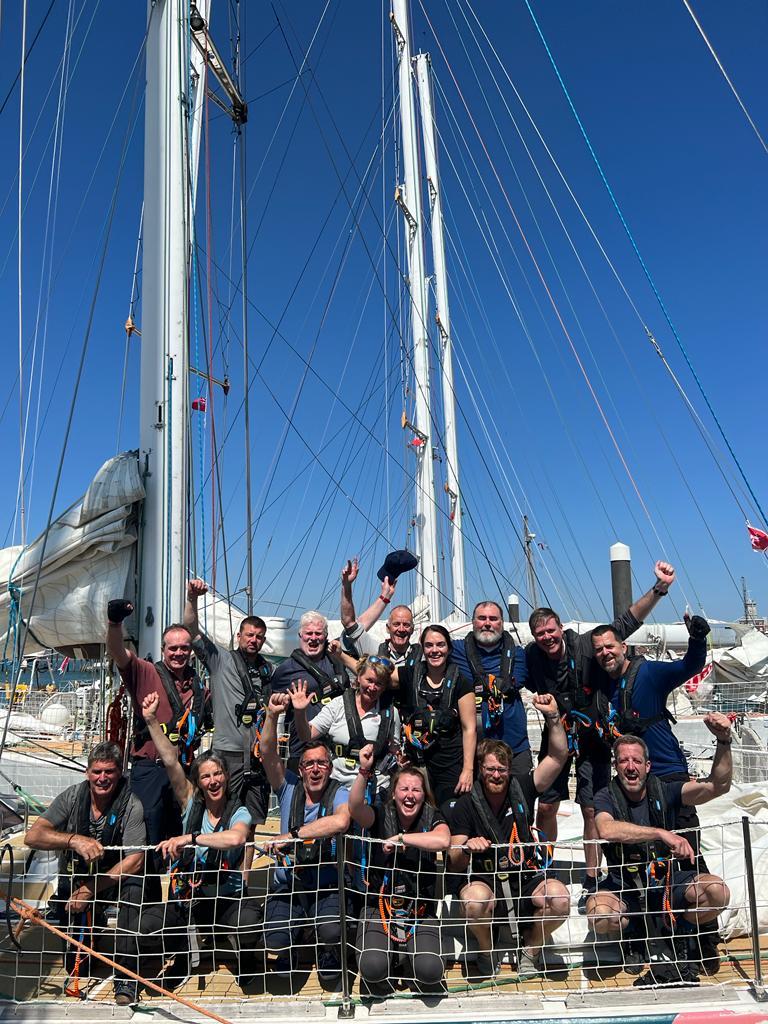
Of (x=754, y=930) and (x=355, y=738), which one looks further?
(x=355, y=738)

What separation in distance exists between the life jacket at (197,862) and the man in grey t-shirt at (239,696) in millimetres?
555

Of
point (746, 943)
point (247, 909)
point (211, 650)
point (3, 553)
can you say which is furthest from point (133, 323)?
point (746, 943)

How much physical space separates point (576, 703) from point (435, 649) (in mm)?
1038

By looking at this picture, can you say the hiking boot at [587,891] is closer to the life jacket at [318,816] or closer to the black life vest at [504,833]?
the black life vest at [504,833]

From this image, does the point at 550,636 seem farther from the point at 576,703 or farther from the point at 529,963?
the point at 529,963

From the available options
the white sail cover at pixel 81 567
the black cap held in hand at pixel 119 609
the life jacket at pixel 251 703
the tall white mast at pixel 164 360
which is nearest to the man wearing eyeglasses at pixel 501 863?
the life jacket at pixel 251 703

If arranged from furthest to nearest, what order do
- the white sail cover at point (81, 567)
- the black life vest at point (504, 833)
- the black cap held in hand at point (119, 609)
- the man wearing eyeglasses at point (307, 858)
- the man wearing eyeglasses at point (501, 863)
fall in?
the white sail cover at point (81, 567) → the black cap held in hand at point (119, 609) → the black life vest at point (504, 833) → the man wearing eyeglasses at point (501, 863) → the man wearing eyeglasses at point (307, 858)

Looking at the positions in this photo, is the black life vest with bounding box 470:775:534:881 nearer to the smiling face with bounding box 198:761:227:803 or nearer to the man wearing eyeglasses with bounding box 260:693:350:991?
the man wearing eyeglasses with bounding box 260:693:350:991

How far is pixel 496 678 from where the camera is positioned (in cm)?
487

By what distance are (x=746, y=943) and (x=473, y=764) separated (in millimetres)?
1810

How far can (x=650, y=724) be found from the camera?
4.59 meters

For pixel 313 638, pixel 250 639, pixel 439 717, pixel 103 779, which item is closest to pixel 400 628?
pixel 313 638

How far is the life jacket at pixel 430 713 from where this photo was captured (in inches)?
179

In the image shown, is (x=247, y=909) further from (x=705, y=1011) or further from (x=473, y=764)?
(x=705, y=1011)
